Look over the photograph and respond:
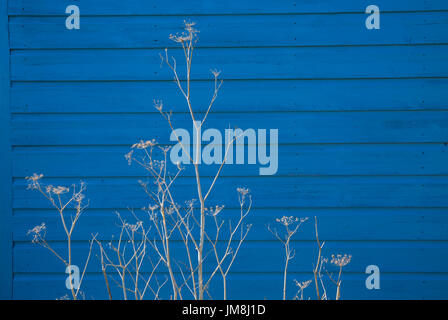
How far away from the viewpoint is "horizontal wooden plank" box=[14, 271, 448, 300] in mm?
2477

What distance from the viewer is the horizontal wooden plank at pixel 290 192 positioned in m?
2.46

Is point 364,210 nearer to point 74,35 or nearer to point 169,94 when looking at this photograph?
point 169,94

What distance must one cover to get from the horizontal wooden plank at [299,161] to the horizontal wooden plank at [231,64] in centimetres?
→ 39

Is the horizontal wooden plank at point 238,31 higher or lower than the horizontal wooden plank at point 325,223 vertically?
higher

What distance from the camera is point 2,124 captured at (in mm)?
2477

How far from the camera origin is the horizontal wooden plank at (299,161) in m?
2.46

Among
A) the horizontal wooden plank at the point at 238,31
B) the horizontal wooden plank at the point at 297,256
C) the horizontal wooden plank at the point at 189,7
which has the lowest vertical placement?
the horizontal wooden plank at the point at 297,256

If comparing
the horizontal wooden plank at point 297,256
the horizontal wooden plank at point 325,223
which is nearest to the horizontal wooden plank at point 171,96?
the horizontal wooden plank at point 325,223

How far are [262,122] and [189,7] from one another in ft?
2.42

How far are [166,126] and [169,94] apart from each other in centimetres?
18

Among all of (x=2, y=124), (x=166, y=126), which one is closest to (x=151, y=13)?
(x=166, y=126)

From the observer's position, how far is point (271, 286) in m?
2.49

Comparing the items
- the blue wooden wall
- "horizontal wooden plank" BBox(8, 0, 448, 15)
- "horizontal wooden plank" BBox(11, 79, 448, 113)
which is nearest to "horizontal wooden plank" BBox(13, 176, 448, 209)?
the blue wooden wall

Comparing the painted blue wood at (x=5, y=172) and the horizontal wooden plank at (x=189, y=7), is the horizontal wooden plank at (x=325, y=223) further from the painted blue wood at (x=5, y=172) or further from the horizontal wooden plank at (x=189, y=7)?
the horizontal wooden plank at (x=189, y=7)
